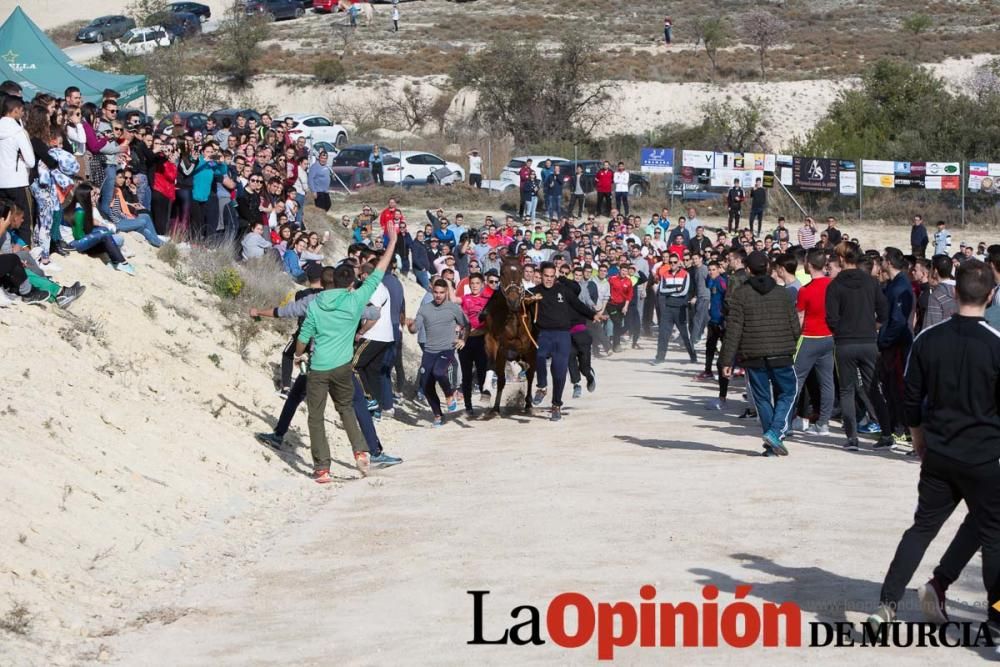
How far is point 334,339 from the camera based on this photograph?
12.3 metres

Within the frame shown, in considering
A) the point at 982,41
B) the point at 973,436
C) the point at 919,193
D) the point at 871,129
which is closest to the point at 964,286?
the point at 973,436

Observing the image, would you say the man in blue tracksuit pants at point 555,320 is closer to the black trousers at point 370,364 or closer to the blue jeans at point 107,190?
the black trousers at point 370,364

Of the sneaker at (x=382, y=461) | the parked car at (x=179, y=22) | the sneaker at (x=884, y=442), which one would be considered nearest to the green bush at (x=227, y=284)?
the sneaker at (x=382, y=461)

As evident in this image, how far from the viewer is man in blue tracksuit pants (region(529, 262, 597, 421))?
1620cm

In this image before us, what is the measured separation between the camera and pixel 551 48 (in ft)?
237

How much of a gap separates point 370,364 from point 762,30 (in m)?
62.8

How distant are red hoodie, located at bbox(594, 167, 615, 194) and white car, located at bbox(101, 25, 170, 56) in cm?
3374

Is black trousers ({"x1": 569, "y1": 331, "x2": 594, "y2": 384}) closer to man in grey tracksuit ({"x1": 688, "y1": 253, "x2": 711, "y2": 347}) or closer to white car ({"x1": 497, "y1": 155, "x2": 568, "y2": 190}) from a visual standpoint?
man in grey tracksuit ({"x1": 688, "y1": 253, "x2": 711, "y2": 347})

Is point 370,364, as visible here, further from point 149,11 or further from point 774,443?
point 149,11

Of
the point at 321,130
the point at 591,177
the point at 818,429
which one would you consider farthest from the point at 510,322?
the point at 321,130

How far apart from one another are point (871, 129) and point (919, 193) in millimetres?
8071

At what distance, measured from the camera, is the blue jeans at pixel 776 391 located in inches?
509

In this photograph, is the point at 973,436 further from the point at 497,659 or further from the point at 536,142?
the point at 536,142

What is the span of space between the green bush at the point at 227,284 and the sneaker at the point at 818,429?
24.2ft
